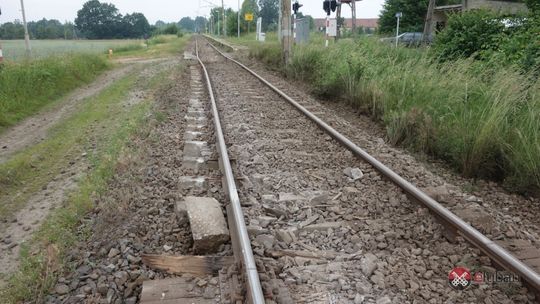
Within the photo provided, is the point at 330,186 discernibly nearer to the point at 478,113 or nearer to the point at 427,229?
the point at 427,229

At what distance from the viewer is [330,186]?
4.94 m

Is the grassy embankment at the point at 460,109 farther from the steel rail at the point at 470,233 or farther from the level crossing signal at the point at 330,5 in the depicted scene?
the level crossing signal at the point at 330,5

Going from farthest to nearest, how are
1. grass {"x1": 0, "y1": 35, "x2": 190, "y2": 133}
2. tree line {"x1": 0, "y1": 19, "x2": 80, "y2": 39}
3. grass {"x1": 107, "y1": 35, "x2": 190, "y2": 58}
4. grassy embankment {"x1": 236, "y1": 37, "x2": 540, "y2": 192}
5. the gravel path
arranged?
tree line {"x1": 0, "y1": 19, "x2": 80, "y2": 39}
grass {"x1": 107, "y1": 35, "x2": 190, "y2": 58}
grass {"x1": 0, "y1": 35, "x2": 190, "y2": 133}
grassy embankment {"x1": 236, "y1": 37, "x2": 540, "y2": 192}
the gravel path

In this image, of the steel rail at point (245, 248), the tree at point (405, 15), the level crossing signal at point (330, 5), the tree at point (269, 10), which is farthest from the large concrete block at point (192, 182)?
the tree at point (269, 10)

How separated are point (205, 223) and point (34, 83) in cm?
997

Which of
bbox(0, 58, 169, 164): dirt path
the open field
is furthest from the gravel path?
the open field

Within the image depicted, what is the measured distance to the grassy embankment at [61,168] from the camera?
3.37m

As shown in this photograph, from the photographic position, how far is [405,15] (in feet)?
132

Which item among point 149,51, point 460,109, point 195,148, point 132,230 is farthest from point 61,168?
point 149,51

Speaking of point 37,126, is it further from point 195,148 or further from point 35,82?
point 195,148

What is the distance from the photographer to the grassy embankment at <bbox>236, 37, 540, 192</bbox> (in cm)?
535

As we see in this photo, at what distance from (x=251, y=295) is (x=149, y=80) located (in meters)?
13.2

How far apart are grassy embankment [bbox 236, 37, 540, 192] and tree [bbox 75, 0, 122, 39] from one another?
96443mm

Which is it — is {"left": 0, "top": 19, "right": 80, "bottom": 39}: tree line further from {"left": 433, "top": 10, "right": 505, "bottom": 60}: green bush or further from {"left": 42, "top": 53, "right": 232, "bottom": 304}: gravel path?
{"left": 42, "top": 53, "right": 232, "bottom": 304}: gravel path
